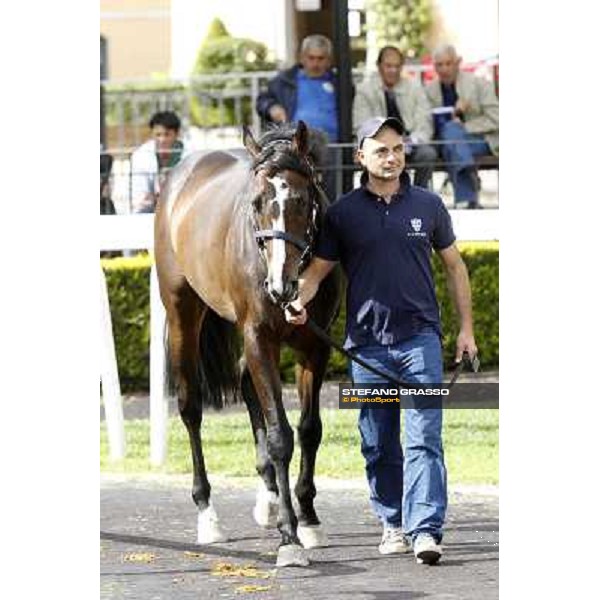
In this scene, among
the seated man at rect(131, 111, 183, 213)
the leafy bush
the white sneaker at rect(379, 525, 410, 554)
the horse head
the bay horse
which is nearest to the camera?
the horse head

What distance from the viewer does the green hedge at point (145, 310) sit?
43.3ft

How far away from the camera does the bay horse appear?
719 centimetres

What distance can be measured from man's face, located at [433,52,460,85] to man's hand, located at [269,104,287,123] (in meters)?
1.69

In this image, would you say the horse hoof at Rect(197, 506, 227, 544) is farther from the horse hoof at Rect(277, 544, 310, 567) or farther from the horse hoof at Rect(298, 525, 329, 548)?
the horse hoof at Rect(277, 544, 310, 567)

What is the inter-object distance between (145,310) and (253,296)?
19.8 feet

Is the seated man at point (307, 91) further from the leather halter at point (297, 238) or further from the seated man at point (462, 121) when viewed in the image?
the leather halter at point (297, 238)

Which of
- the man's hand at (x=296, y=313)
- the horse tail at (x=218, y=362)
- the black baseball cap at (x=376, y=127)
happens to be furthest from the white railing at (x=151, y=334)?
the black baseball cap at (x=376, y=127)

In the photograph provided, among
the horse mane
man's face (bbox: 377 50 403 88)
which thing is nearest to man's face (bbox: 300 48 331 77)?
man's face (bbox: 377 50 403 88)

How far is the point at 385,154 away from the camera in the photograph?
7234 millimetres

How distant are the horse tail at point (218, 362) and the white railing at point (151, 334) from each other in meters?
0.96

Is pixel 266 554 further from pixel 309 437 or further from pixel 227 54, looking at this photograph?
pixel 227 54
